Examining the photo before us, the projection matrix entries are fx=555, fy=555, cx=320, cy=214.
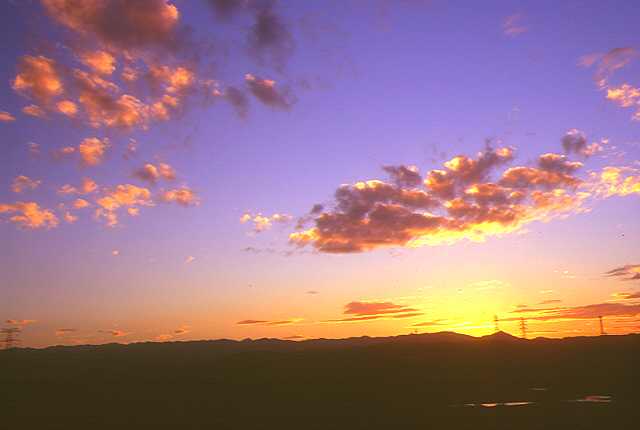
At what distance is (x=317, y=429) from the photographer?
1699 inches

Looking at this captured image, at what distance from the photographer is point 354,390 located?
237ft

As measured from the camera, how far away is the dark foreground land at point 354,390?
155 ft

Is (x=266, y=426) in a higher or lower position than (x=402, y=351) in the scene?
lower

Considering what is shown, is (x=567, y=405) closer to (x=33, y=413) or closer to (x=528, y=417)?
(x=528, y=417)

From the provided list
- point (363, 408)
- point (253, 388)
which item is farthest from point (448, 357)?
point (363, 408)

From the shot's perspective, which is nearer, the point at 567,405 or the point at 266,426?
the point at 266,426

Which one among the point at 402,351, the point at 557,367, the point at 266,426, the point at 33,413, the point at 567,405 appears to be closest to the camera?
the point at 266,426

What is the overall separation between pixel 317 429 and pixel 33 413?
33269 mm

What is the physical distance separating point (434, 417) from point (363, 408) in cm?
1107

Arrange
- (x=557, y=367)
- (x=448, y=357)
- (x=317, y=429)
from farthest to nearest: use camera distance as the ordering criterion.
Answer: (x=448, y=357) → (x=557, y=367) → (x=317, y=429)

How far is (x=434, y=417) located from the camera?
47.0m

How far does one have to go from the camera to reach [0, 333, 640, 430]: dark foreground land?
47.2 meters

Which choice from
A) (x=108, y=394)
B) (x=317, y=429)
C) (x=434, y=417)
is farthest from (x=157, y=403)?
(x=434, y=417)

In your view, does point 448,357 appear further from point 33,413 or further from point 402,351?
point 33,413
